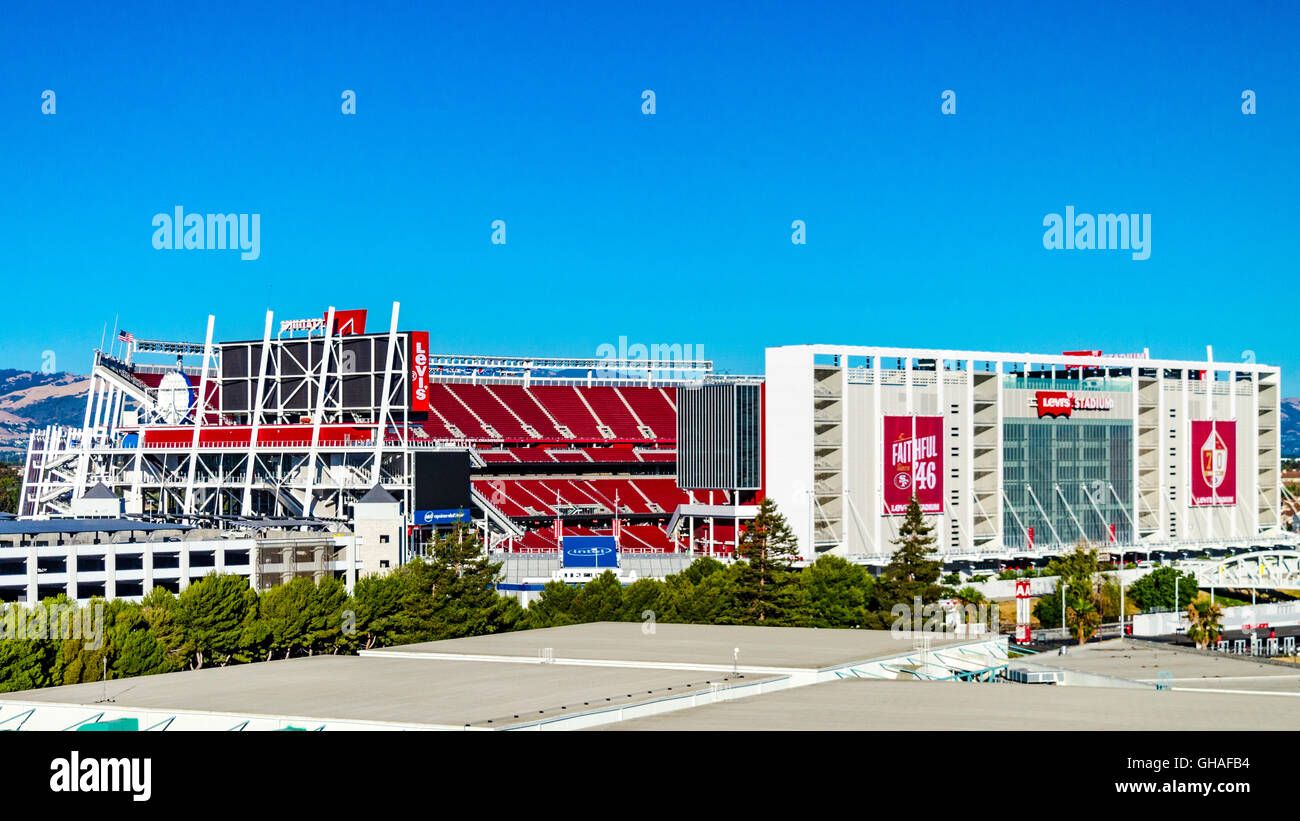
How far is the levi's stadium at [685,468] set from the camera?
95688 mm

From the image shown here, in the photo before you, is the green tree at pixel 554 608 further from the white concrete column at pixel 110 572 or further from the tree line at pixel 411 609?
the white concrete column at pixel 110 572

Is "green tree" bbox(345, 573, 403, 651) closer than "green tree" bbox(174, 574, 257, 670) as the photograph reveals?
No

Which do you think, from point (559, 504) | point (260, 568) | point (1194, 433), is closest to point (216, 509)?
point (559, 504)

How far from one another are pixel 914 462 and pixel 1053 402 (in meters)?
14.1

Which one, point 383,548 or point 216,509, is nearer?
point 383,548

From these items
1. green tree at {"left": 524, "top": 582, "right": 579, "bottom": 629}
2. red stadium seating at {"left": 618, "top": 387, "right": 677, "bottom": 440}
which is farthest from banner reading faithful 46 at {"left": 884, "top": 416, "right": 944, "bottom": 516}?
red stadium seating at {"left": 618, "top": 387, "right": 677, "bottom": 440}

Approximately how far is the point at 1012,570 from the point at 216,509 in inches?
2324

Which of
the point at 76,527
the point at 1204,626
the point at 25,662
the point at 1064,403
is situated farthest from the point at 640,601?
the point at 1064,403

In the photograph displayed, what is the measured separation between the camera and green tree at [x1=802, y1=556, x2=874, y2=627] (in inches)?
2938

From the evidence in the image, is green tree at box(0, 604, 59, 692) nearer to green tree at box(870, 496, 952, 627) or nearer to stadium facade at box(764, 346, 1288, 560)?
green tree at box(870, 496, 952, 627)

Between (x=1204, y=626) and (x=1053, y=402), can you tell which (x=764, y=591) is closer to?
(x=1204, y=626)

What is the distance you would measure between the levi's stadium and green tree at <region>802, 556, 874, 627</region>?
17.0 m

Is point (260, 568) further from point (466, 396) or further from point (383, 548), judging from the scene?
point (466, 396)
